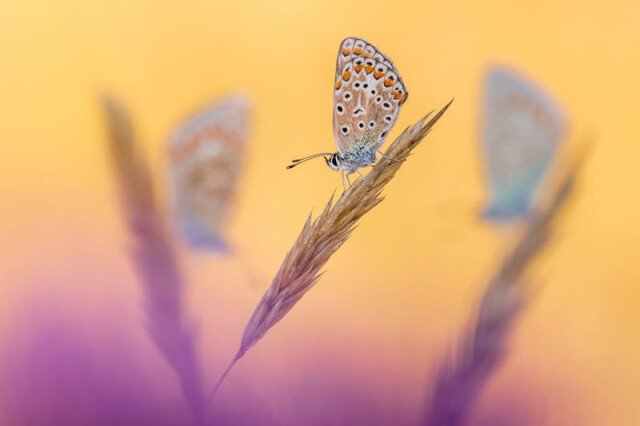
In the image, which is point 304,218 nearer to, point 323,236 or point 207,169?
point 207,169

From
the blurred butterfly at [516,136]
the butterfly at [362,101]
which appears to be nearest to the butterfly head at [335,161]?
the butterfly at [362,101]

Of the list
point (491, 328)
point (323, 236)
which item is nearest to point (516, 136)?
point (491, 328)

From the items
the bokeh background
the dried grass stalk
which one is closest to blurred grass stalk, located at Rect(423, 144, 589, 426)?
the bokeh background

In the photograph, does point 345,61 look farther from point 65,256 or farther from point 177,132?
point 65,256

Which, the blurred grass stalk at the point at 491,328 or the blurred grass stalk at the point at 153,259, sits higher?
the blurred grass stalk at the point at 153,259

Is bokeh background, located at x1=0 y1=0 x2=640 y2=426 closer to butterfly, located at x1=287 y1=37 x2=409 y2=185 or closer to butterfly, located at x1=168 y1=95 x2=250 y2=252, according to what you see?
butterfly, located at x1=168 y1=95 x2=250 y2=252

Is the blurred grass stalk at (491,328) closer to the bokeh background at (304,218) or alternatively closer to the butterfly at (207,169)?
the bokeh background at (304,218)

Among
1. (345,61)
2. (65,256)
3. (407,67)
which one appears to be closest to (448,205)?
(407,67)
